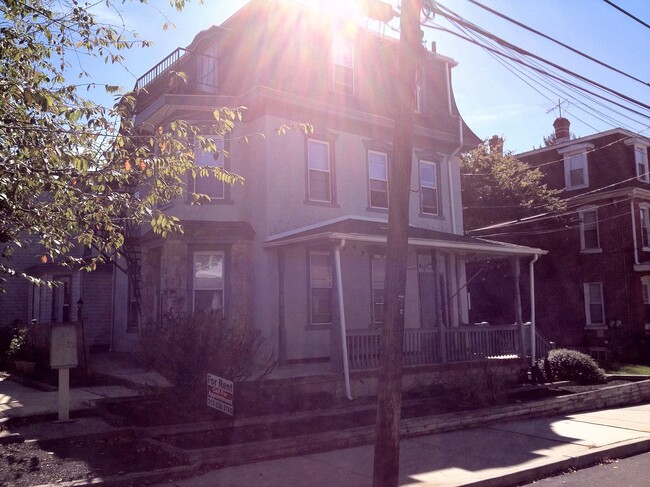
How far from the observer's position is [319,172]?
15.4 meters

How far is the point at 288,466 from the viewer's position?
7.45 meters

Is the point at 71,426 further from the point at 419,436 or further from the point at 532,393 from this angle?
the point at 532,393

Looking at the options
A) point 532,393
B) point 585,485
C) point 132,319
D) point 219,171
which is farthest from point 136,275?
point 585,485

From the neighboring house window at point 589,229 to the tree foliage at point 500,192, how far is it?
1198mm

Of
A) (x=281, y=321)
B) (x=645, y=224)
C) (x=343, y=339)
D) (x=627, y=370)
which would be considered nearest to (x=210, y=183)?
(x=281, y=321)

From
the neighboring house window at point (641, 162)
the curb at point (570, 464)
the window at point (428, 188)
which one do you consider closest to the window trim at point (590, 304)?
the neighboring house window at point (641, 162)

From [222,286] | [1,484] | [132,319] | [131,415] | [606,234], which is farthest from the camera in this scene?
[606,234]

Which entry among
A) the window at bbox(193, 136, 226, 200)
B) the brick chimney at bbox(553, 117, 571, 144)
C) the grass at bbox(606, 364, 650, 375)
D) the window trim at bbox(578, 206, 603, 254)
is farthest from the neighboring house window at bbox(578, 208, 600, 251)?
the window at bbox(193, 136, 226, 200)

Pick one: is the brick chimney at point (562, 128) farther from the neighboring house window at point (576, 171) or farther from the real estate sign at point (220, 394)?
the real estate sign at point (220, 394)

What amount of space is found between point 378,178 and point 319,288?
12.3 feet

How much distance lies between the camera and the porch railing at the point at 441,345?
40.0 feet

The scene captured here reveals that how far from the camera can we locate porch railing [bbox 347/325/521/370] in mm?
12203

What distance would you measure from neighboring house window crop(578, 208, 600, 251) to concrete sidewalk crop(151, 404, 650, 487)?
16461 millimetres

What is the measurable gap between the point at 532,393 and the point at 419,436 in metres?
4.64
